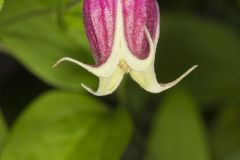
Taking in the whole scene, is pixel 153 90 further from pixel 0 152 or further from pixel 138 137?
pixel 138 137

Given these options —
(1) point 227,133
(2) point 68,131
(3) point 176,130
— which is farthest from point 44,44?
(1) point 227,133

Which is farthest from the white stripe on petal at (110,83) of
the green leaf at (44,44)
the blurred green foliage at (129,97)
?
the green leaf at (44,44)

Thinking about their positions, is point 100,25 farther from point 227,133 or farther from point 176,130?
point 227,133

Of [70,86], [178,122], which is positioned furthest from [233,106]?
[70,86]

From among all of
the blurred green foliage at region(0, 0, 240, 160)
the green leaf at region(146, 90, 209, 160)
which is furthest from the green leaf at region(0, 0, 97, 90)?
the green leaf at region(146, 90, 209, 160)

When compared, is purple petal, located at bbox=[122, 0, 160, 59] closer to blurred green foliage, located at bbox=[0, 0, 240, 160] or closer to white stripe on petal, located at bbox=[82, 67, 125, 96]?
white stripe on petal, located at bbox=[82, 67, 125, 96]

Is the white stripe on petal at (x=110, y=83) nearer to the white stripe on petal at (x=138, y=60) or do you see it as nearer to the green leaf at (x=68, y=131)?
the white stripe on petal at (x=138, y=60)

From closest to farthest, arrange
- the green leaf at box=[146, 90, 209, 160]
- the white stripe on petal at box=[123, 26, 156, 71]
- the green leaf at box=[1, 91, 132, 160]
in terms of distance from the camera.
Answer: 1. the white stripe on petal at box=[123, 26, 156, 71]
2. the green leaf at box=[1, 91, 132, 160]
3. the green leaf at box=[146, 90, 209, 160]

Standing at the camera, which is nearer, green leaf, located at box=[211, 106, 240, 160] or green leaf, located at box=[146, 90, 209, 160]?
green leaf, located at box=[146, 90, 209, 160]
